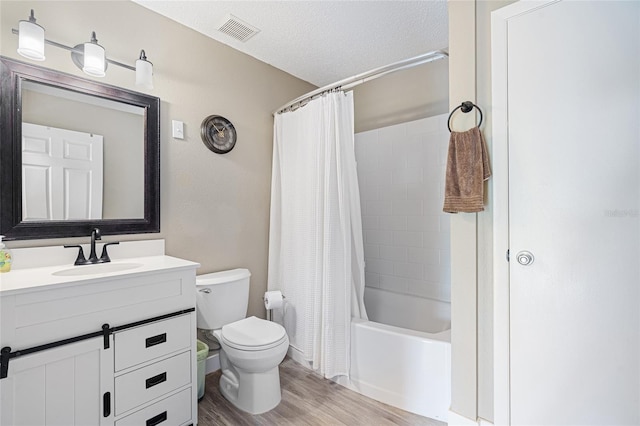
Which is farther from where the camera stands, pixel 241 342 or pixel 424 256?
pixel 424 256

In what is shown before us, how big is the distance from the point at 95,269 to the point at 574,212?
228 cm

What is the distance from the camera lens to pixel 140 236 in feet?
6.17

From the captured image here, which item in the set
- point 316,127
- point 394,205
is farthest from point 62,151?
point 394,205

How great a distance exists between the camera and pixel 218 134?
7.38ft

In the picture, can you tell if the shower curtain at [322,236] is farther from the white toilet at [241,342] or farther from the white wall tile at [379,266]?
the white wall tile at [379,266]

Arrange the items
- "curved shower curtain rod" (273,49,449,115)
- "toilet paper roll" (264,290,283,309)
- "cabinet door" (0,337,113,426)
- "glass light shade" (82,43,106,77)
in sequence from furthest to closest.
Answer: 1. "toilet paper roll" (264,290,283,309)
2. "curved shower curtain rod" (273,49,449,115)
3. "glass light shade" (82,43,106,77)
4. "cabinet door" (0,337,113,426)

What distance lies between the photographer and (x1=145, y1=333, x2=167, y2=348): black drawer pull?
143cm

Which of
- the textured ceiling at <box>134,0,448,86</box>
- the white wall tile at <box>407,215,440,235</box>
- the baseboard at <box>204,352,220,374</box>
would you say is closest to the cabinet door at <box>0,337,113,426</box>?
the baseboard at <box>204,352,220,374</box>

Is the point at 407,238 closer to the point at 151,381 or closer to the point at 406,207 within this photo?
the point at 406,207

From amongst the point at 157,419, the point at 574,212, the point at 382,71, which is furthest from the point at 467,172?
the point at 157,419

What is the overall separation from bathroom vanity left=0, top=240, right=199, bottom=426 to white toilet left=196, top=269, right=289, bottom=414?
0.27 metres

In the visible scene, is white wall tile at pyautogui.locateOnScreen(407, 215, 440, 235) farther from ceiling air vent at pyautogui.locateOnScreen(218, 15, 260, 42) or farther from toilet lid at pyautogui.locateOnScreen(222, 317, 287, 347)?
ceiling air vent at pyautogui.locateOnScreen(218, 15, 260, 42)

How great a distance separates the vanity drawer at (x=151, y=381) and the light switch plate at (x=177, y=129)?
4.48 ft

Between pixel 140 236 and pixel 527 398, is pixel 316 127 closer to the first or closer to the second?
pixel 140 236
